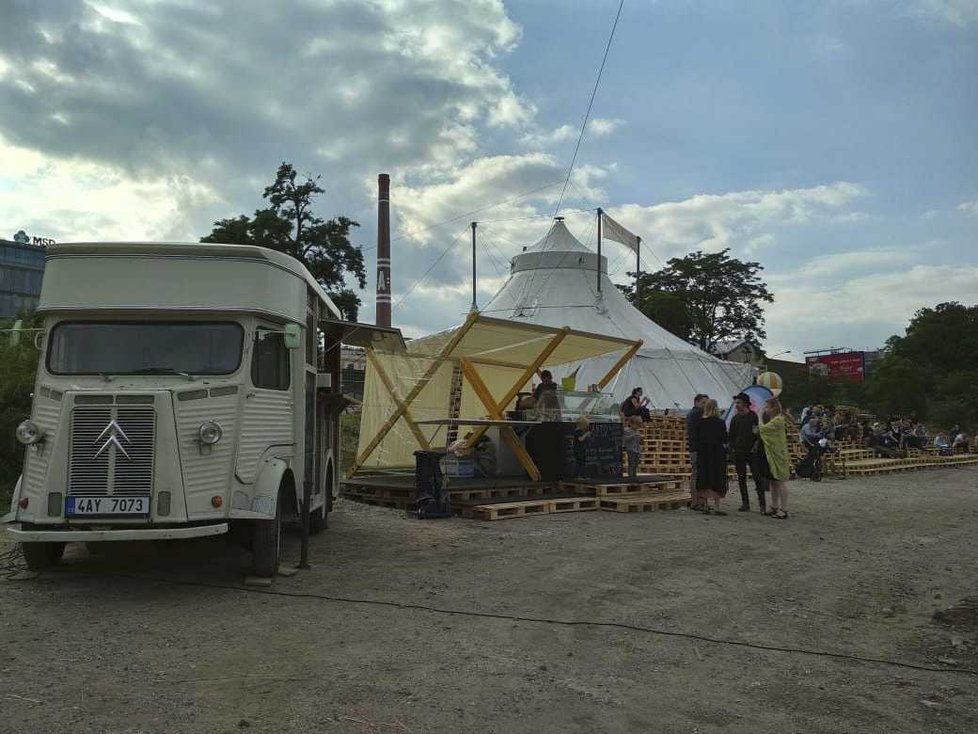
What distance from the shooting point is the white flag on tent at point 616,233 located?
32219 mm

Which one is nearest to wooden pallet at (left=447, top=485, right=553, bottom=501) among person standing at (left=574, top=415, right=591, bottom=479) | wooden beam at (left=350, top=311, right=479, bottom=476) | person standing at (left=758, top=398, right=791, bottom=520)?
person standing at (left=574, top=415, right=591, bottom=479)

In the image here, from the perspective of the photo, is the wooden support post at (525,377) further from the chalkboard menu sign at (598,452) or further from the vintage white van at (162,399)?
the vintage white van at (162,399)

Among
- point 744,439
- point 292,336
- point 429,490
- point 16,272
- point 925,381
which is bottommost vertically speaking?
point 429,490

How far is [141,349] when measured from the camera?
640cm

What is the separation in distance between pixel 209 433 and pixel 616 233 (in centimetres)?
2880

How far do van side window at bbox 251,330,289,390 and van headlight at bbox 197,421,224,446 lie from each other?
0.60 meters

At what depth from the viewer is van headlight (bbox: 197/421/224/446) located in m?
6.06

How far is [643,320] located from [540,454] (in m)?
17.7

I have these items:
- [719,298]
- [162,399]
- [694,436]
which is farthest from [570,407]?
[719,298]

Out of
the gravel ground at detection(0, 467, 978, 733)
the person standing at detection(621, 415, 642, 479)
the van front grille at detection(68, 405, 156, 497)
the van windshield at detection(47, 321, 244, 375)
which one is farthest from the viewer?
the person standing at detection(621, 415, 642, 479)

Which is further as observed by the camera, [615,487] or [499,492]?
[615,487]

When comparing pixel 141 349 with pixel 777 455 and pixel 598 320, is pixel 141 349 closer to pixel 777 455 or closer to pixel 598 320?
pixel 777 455

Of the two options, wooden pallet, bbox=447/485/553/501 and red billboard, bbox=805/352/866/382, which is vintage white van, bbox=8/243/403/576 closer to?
wooden pallet, bbox=447/485/553/501

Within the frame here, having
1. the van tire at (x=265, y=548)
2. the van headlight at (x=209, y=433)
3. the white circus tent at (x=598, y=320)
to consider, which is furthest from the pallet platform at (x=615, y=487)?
the white circus tent at (x=598, y=320)
